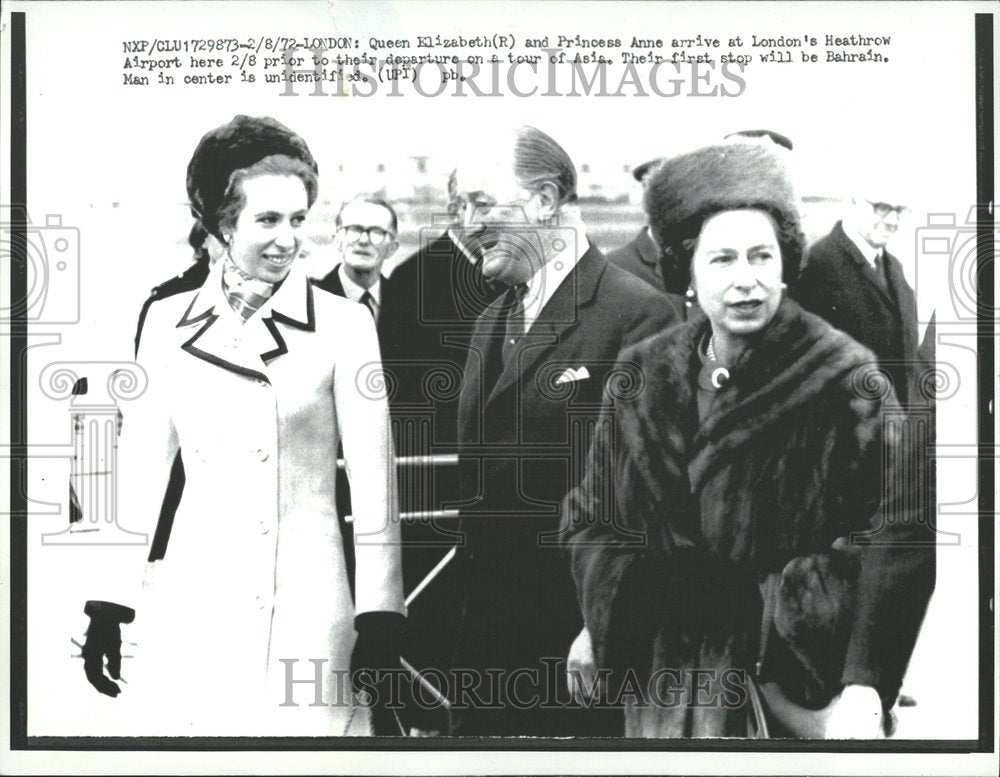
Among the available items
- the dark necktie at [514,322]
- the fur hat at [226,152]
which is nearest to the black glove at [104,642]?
the fur hat at [226,152]

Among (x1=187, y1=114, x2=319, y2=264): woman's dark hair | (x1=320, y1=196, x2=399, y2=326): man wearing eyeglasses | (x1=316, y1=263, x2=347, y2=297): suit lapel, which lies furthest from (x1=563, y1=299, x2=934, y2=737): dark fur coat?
(x1=187, y1=114, x2=319, y2=264): woman's dark hair

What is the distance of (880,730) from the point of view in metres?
4.37

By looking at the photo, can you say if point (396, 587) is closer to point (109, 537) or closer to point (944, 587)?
point (109, 537)

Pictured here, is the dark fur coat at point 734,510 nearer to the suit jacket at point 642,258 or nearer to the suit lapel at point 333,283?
the suit jacket at point 642,258

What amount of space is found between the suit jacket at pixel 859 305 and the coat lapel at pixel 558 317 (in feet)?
2.62

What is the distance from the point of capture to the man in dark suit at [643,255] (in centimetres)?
432

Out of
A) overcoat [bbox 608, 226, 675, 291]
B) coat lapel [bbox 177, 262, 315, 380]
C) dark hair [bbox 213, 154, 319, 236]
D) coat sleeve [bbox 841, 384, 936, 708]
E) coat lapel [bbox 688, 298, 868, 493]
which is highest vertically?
dark hair [bbox 213, 154, 319, 236]

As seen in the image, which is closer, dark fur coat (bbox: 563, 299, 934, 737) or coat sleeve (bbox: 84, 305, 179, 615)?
dark fur coat (bbox: 563, 299, 934, 737)

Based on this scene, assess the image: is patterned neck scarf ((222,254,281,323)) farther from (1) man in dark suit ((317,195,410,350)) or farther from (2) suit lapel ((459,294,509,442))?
(2) suit lapel ((459,294,509,442))

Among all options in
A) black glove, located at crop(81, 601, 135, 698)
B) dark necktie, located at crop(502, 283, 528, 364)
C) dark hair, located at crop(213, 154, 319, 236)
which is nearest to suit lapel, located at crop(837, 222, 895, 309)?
dark necktie, located at crop(502, 283, 528, 364)

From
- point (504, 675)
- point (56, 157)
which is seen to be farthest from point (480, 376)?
point (56, 157)

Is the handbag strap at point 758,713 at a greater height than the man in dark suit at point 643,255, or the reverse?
the man in dark suit at point 643,255

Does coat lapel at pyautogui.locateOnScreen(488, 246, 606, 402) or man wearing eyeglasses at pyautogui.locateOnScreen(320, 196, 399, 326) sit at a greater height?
man wearing eyeglasses at pyautogui.locateOnScreen(320, 196, 399, 326)

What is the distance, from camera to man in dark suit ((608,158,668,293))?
4320 mm
